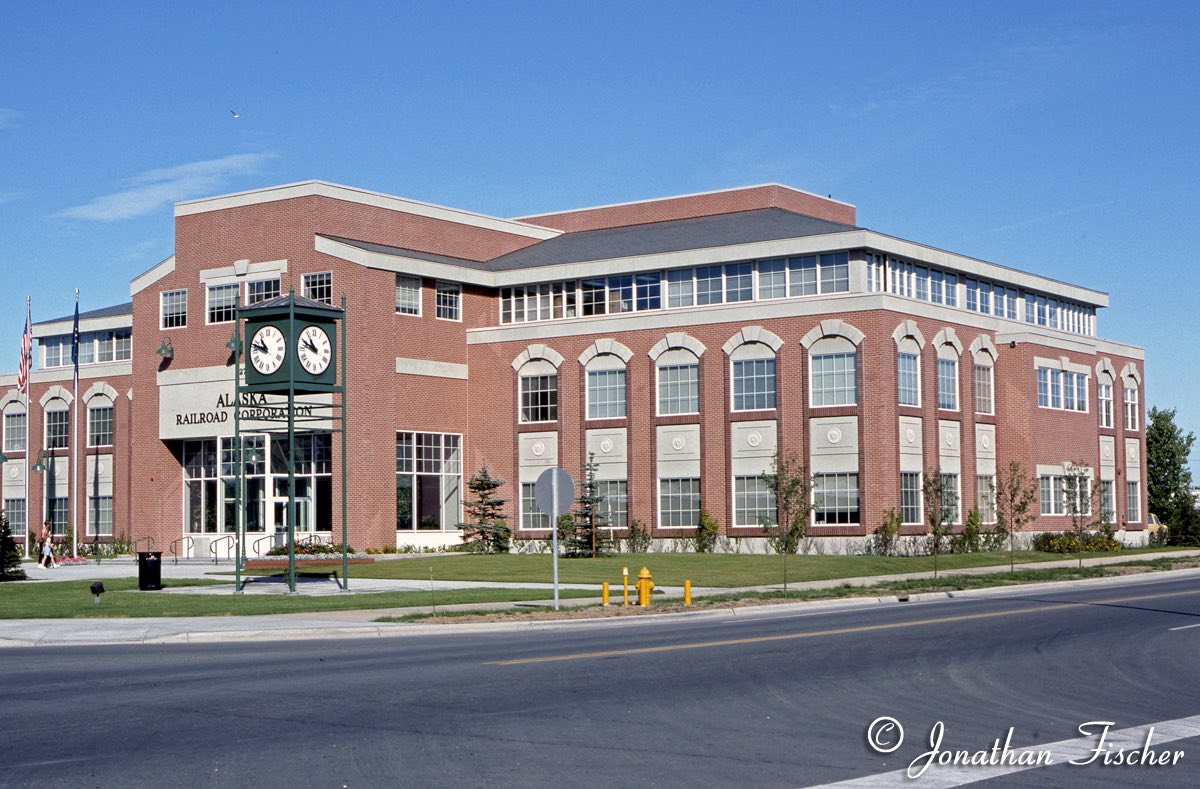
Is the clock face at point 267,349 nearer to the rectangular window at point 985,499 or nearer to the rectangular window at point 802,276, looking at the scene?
the rectangular window at point 802,276

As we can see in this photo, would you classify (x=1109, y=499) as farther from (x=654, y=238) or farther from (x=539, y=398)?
(x=539, y=398)

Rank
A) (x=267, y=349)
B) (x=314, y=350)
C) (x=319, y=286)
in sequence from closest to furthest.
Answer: (x=314, y=350) → (x=267, y=349) → (x=319, y=286)

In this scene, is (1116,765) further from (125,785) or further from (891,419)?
(891,419)

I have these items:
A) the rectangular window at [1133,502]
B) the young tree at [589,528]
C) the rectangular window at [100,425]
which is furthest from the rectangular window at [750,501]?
the rectangular window at [100,425]

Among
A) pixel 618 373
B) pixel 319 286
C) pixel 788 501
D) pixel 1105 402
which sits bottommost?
pixel 788 501

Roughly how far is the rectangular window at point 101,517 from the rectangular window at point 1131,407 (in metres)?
46.1

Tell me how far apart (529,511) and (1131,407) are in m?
28.3

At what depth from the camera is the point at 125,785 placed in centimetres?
950

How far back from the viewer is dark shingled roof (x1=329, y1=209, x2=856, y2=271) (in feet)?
178

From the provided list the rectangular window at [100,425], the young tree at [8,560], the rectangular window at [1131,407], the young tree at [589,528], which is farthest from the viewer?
the rectangular window at [100,425]

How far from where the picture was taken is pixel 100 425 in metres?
64.4

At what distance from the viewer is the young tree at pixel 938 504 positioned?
44281 mm

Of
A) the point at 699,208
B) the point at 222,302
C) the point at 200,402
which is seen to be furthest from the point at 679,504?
the point at 222,302

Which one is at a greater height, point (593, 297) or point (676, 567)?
point (593, 297)
